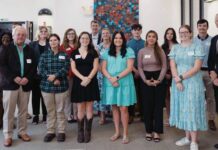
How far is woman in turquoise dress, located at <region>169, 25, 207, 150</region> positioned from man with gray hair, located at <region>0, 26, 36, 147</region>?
189 cm

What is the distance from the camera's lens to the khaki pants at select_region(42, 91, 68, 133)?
11.5 feet

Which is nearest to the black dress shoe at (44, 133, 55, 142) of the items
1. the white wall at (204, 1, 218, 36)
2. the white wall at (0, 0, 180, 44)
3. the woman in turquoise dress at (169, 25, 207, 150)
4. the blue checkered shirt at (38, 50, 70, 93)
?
the blue checkered shirt at (38, 50, 70, 93)

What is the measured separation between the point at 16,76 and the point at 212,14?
3854mm

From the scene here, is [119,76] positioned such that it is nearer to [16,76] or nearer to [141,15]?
[16,76]

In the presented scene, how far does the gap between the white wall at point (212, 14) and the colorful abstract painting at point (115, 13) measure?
2283mm

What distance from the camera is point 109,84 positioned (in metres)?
3.50

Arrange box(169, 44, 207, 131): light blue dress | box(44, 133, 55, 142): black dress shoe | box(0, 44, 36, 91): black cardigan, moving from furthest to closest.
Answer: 1. box(44, 133, 55, 142): black dress shoe
2. box(0, 44, 36, 91): black cardigan
3. box(169, 44, 207, 131): light blue dress

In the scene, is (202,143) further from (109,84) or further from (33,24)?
(33,24)

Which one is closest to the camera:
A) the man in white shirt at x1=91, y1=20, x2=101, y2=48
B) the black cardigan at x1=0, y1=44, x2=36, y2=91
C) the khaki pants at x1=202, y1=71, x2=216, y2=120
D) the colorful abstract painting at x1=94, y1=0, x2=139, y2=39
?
the black cardigan at x1=0, y1=44, x2=36, y2=91

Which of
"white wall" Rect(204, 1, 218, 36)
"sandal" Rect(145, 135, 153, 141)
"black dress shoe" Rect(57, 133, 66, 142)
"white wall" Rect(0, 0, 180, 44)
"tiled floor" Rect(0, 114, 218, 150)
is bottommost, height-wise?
"tiled floor" Rect(0, 114, 218, 150)

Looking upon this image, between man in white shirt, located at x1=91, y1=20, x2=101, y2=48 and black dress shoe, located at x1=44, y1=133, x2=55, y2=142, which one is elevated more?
man in white shirt, located at x1=91, y1=20, x2=101, y2=48

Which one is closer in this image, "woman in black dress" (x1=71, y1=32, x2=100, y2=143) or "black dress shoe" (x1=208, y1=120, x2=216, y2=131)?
"woman in black dress" (x1=71, y1=32, x2=100, y2=143)

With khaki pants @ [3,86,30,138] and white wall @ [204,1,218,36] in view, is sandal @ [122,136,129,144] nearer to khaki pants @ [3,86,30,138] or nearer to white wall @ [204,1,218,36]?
khaki pants @ [3,86,30,138]

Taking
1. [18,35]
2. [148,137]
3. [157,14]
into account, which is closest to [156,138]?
[148,137]
